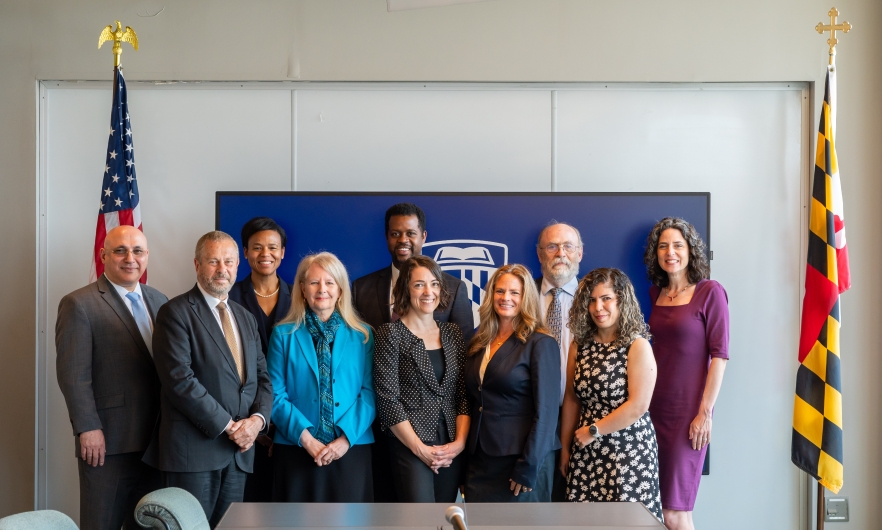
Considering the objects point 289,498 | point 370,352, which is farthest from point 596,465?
point 289,498

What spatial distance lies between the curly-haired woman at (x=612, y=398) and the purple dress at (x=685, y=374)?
1.64ft

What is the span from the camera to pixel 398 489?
3350mm

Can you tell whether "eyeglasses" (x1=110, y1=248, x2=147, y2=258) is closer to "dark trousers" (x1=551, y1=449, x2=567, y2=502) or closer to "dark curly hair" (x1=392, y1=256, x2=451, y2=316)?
"dark curly hair" (x1=392, y1=256, x2=451, y2=316)

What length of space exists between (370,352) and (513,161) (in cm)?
171

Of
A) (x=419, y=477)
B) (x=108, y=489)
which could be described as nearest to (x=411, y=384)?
(x=419, y=477)

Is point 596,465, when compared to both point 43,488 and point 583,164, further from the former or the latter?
point 43,488

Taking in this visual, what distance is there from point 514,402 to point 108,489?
1.93 meters

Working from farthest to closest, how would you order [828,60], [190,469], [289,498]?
[828,60], [289,498], [190,469]

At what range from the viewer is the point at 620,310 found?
3279mm

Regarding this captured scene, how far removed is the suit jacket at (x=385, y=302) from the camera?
146 inches

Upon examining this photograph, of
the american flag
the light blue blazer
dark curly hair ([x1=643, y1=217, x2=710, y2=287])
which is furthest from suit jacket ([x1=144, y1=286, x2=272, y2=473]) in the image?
dark curly hair ([x1=643, y1=217, x2=710, y2=287])

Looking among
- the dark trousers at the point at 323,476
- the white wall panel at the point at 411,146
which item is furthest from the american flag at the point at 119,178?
the dark trousers at the point at 323,476

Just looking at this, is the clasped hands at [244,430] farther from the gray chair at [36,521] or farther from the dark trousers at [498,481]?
the gray chair at [36,521]

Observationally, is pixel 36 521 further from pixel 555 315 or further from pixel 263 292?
pixel 555 315
